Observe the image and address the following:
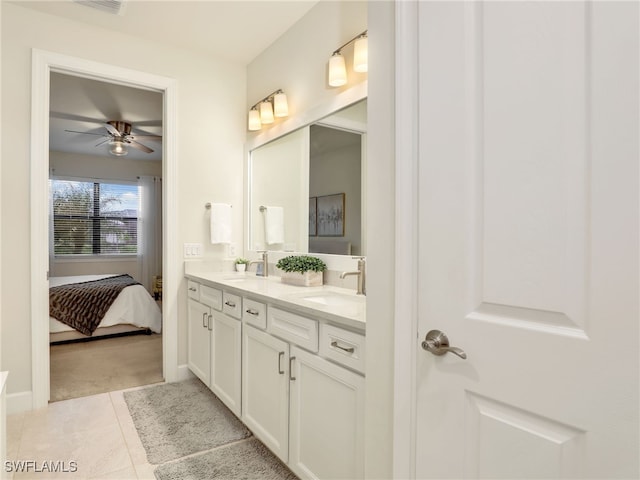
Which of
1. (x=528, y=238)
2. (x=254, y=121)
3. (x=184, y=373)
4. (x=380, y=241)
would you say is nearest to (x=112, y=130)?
(x=254, y=121)

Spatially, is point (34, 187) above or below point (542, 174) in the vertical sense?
above

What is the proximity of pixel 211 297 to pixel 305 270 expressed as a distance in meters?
0.72

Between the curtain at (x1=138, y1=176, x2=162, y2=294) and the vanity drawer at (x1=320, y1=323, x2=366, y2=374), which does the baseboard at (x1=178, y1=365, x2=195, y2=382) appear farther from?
the curtain at (x1=138, y1=176, x2=162, y2=294)

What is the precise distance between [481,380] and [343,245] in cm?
150

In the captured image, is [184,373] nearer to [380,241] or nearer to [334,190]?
[334,190]

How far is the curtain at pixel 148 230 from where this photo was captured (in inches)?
271

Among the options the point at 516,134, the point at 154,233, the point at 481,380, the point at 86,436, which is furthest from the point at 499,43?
the point at 154,233

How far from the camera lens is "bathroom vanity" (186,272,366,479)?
1.42 m

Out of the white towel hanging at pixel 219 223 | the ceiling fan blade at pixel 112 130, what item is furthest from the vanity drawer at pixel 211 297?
the ceiling fan blade at pixel 112 130

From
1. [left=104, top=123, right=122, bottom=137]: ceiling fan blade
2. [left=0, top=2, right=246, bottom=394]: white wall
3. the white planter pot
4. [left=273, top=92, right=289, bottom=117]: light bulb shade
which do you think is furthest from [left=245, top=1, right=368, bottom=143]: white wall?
[left=104, top=123, right=122, bottom=137]: ceiling fan blade

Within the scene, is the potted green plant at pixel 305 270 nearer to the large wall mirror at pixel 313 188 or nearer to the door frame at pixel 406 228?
the large wall mirror at pixel 313 188

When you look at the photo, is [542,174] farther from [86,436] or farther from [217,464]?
[86,436]

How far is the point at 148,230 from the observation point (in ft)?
22.6

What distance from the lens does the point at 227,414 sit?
2.52 m
